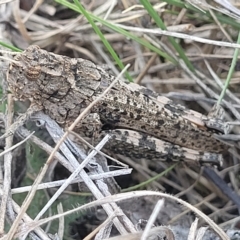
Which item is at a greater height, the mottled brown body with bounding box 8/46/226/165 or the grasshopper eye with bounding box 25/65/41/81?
the grasshopper eye with bounding box 25/65/41/81

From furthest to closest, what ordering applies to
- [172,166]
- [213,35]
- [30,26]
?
[30,26], [213,35], [172,166]

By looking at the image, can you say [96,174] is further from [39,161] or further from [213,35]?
[213,35]

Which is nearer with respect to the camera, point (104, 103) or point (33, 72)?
point (33, 72)

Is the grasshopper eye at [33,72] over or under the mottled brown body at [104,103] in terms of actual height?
over

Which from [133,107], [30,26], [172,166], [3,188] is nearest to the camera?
[3,188]

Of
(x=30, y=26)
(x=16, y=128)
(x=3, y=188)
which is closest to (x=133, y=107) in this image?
(x=16, y=128)
